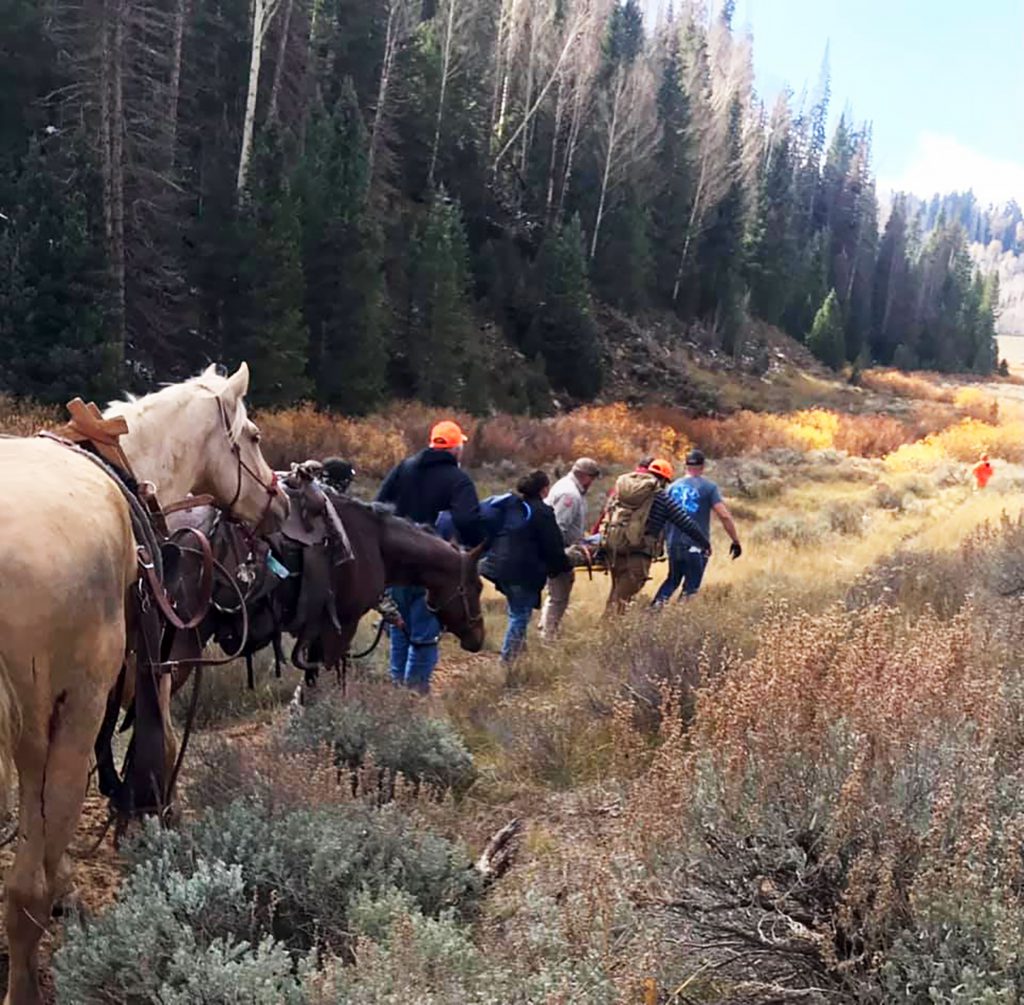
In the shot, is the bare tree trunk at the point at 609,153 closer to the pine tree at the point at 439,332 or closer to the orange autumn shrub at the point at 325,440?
the pine tree at the point at 439,332

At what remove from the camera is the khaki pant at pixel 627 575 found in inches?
334

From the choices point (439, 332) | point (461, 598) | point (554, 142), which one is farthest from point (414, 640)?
point (554, 142)

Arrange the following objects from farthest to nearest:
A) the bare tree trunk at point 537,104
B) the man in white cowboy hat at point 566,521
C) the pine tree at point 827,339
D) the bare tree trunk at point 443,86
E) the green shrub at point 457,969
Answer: the pine tree at point 827,339 → the bare tree trunk at point 537,104 → the bare tree trunk at point 443,86 → the man in white cowboy hat at point 566,521 → the green shrub at point 457,969

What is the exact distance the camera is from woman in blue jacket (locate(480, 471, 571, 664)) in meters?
7.61

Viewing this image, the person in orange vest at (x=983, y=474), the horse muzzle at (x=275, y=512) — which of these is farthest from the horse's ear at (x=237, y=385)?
the person in orange vest at (x=983, y=474)

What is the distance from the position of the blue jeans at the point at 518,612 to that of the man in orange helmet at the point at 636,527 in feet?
2.88

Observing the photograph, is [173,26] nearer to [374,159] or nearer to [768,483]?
[374,159]

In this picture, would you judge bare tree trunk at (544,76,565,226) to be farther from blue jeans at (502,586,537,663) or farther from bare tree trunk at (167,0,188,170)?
blue jeans at (502,586,537,663)

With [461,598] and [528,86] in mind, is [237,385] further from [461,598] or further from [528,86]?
[528,86]

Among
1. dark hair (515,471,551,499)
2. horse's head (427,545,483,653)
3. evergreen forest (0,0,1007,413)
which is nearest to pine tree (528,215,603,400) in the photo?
evergreen forest (0,0,1007,413)

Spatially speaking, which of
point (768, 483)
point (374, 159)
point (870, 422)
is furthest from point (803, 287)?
point (768, 483)

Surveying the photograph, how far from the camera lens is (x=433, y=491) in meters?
7.04

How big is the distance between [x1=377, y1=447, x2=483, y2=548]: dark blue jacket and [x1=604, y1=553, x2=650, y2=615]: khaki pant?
6.16 feet

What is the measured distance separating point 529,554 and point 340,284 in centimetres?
1713
